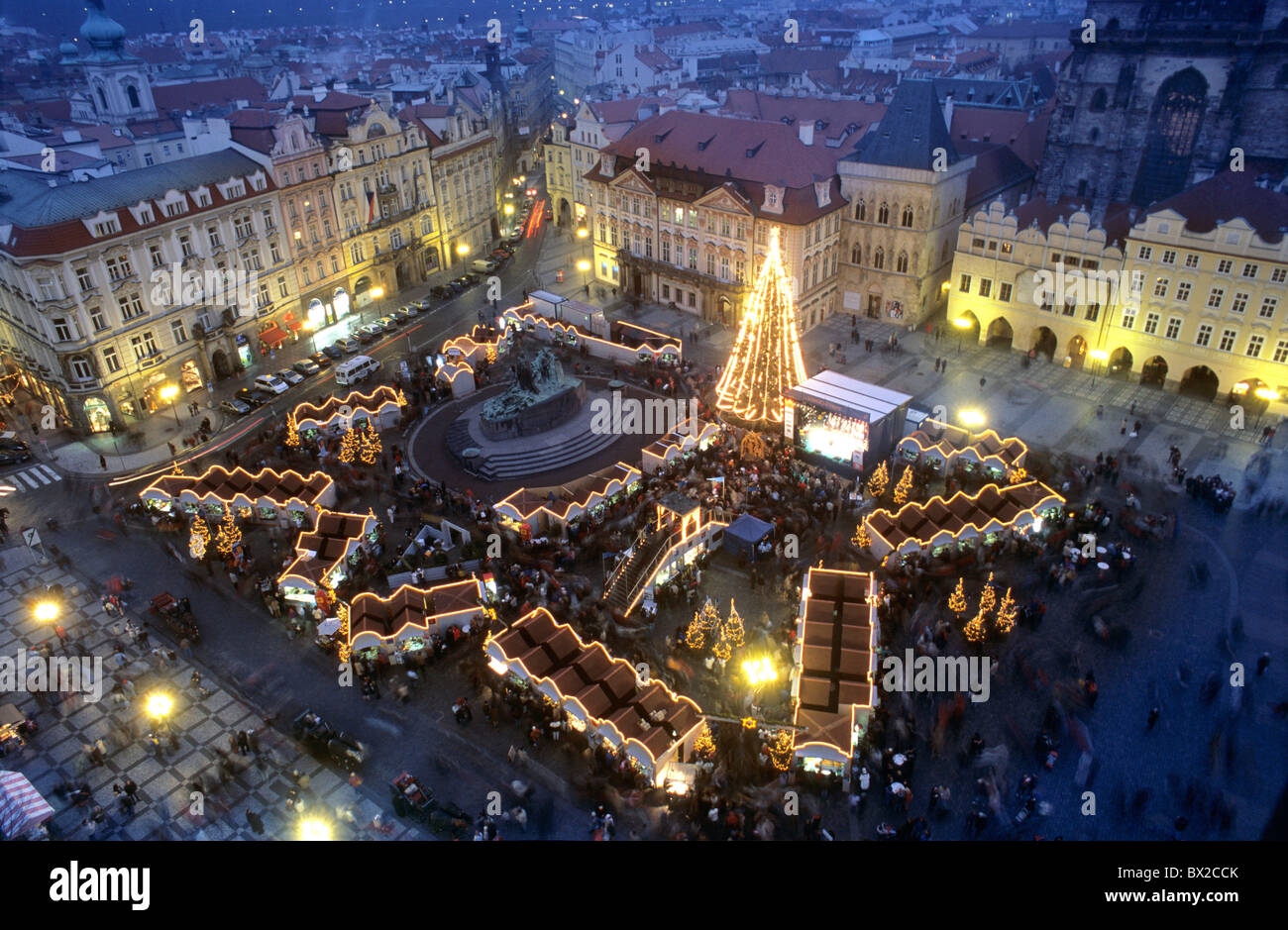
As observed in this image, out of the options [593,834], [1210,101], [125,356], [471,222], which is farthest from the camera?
[471,222]

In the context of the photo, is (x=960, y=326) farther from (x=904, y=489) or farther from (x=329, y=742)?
(x=329, y=742)

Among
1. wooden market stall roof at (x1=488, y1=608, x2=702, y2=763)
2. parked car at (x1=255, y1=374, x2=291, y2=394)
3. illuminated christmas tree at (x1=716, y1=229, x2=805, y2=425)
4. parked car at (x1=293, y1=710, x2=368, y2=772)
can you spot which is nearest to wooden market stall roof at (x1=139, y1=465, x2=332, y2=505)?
parked car at (x1=255, y1=374, x2=291, y2=394)

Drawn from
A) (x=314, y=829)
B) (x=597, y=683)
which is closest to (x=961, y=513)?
(x=597, y=683)

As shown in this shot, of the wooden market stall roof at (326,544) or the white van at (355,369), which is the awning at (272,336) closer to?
the white van at (355,369)

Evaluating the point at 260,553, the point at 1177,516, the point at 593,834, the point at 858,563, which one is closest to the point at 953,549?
the point at 858,563

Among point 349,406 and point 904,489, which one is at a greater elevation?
point 349,406

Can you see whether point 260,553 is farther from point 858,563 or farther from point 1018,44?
point 1018,44
